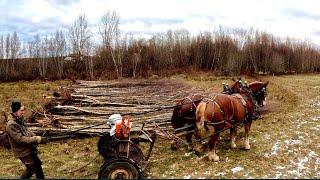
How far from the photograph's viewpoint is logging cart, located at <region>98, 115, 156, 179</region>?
24.5 feet

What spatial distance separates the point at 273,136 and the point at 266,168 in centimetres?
341

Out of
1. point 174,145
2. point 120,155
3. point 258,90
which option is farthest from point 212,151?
point 258,90

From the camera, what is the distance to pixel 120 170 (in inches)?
295

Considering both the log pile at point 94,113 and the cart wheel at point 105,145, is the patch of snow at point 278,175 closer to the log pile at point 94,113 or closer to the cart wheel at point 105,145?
the log pile at point 94,113

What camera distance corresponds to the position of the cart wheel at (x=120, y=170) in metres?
7.47

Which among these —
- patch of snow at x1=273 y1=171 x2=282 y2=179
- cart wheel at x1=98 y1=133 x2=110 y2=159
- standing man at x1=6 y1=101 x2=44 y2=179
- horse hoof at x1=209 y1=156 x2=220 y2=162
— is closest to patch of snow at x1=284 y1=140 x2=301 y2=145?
patch of snow at x1=273 y1=171 x2=282 y2=179

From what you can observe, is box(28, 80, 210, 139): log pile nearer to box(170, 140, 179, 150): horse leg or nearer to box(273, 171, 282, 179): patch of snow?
box(170, 140, 179, 150): horse leg

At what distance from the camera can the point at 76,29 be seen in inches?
1834

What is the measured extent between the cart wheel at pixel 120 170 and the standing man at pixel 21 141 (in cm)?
135

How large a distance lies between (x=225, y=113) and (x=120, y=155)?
2955 mm

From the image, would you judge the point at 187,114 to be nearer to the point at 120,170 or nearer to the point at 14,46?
the point at 120,170

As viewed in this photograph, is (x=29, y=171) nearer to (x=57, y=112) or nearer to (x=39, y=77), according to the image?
(x=57, y=112)

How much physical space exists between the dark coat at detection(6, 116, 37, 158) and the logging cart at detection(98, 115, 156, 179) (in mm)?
1420

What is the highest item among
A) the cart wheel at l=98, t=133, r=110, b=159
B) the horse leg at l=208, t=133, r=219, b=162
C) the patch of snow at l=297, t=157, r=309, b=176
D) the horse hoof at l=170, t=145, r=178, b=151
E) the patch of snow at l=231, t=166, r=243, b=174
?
the cart wheel at l=98, t=133, r=110, b=159
